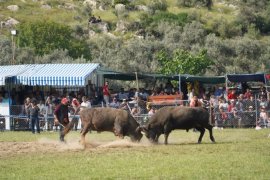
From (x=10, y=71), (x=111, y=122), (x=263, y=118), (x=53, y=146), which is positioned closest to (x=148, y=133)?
(x=111, y=122)

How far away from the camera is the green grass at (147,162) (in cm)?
1672

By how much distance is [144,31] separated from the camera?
366ft

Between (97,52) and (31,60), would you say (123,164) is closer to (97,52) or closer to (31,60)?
(31,60)

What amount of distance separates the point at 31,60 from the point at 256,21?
5202cm

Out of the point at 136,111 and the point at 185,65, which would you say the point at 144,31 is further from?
the point at 136,111

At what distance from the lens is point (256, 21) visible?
119 metres

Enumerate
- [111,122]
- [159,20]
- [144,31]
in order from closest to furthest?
[111,122], [144,31], [159,20]

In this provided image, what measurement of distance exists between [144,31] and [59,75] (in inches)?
2812

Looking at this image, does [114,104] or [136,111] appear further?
[114,104]

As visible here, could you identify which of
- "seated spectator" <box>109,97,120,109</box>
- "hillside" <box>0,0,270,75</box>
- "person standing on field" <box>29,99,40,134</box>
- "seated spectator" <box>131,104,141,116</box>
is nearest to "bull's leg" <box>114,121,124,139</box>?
"person standing on field" <box>29,99,40,134</box>

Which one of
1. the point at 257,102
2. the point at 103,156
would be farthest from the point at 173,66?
the point at 103,156

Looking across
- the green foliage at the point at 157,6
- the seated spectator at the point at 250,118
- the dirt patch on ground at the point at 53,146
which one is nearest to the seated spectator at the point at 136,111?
the seated spectator at the point at 250,118

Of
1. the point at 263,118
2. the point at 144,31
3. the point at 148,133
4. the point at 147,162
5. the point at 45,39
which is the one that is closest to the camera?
the point at 147,162

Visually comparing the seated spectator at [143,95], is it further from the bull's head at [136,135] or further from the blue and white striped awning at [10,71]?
the bull's head at [136,135]
